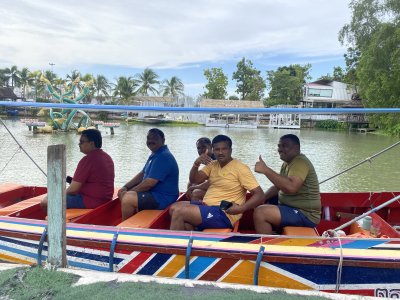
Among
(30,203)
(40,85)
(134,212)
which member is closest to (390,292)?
(134,212)

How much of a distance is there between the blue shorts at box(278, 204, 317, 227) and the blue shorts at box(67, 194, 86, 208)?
2.20 meters

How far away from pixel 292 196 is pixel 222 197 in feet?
2.35

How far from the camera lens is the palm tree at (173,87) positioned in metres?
65.7

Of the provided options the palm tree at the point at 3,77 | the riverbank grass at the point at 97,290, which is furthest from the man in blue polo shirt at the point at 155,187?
the palm tree at the point at 3,77

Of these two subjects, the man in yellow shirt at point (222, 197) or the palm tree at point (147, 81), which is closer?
the man in yellow shirt at point (222, 197)

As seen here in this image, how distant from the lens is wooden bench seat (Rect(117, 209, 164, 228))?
390cm

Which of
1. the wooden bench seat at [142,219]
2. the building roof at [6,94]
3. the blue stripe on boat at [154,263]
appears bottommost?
the blue stripe on boat at [154,263]

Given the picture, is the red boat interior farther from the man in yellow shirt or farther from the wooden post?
the wooden post

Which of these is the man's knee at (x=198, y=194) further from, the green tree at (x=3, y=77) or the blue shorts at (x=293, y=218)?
the green tree at (x=3, y=77)

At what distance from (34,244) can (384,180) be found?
35.9ft

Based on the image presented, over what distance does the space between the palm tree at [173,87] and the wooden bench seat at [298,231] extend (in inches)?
2457

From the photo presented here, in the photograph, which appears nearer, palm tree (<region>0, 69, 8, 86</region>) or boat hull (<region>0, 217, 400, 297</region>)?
boat hull (<region>0, 217, 400, 297</region>)

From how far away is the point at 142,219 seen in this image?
407cm

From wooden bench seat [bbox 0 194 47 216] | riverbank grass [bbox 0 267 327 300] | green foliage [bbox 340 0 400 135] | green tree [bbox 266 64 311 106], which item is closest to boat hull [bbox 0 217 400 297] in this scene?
riverbank grass [bbox 0 267 327 300]
